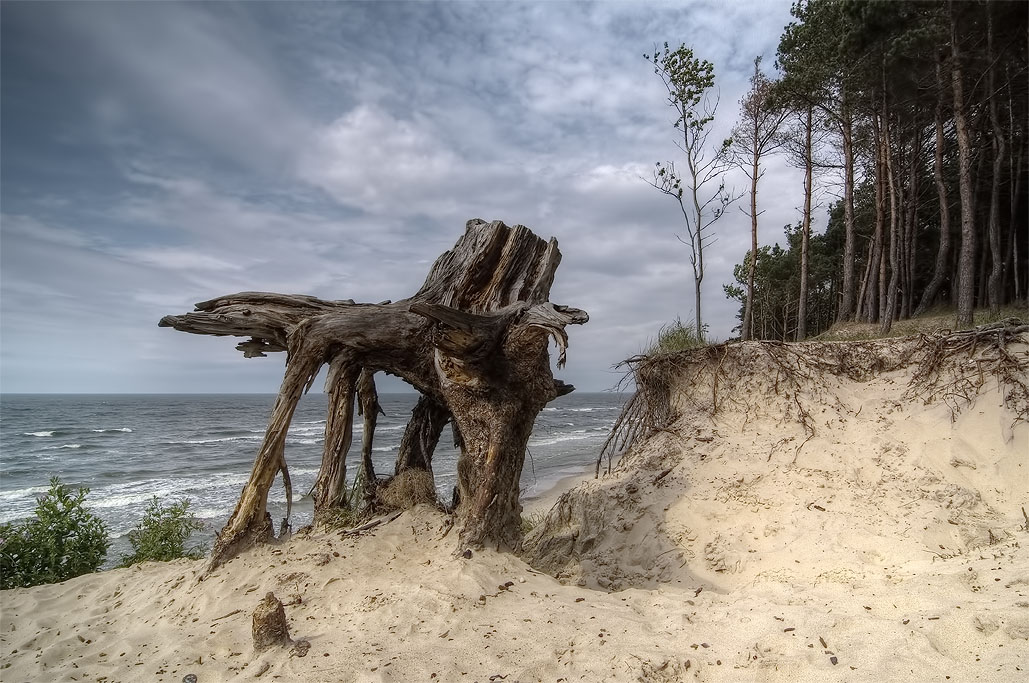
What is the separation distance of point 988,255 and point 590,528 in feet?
89.2

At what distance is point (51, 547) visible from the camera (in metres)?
6.66

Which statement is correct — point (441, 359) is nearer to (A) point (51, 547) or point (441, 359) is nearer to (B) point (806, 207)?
(A) point (51, 547)

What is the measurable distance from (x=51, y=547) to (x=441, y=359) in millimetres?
5579

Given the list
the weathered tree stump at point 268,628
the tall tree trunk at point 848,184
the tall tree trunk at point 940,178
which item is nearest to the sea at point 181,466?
the weathered tree stump at point 268,628

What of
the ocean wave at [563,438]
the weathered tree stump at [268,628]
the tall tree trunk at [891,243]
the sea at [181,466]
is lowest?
the sea at [181,466]

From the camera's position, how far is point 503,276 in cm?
612

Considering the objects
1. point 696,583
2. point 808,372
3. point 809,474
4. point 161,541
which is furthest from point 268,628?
point 808,372

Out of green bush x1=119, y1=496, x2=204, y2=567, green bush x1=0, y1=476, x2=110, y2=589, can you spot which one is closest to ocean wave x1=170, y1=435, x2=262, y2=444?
green bush x1=119, y1=496, x2=204, y2=567

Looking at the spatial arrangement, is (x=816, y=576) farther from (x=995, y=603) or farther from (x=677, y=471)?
(x=677, y=471)

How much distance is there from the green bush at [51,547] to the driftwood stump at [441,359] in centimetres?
276

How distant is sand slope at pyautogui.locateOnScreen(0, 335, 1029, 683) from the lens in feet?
11.8

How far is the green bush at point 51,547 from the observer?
6414 millimetres

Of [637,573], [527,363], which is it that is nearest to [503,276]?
[527,363]

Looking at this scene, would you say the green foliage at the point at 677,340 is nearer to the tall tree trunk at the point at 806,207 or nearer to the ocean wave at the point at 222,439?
the tall tree trunk at the point at 806,207
